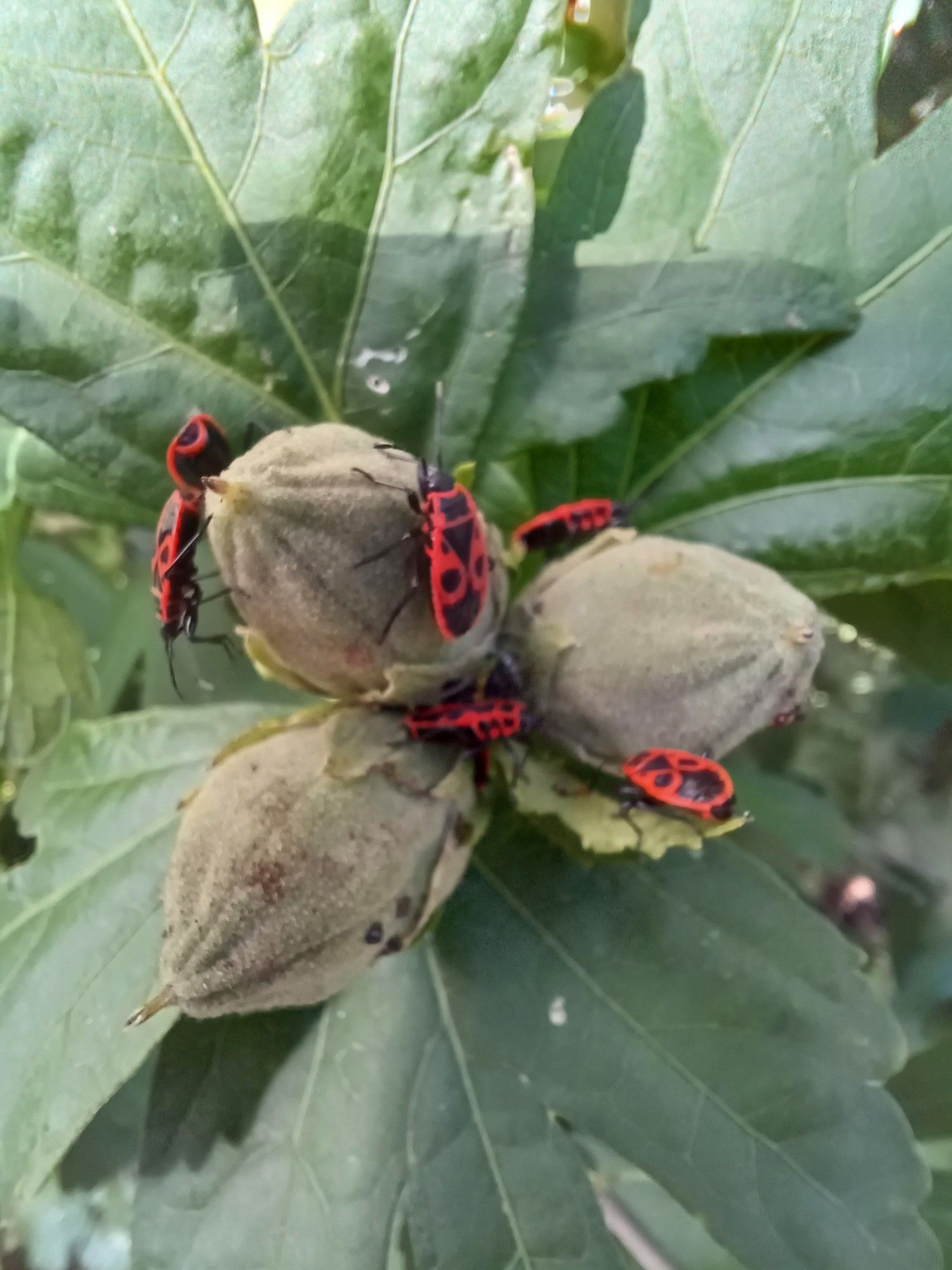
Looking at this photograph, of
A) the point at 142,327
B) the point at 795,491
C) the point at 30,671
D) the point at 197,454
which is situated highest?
the point at 142,327

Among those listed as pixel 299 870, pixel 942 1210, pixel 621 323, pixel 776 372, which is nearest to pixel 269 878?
pixel 299 870

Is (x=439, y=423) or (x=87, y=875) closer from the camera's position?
(x=439, y=423)

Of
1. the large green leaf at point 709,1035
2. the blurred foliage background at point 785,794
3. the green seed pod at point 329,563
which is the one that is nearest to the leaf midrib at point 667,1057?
the large green leaf at point 709,1035

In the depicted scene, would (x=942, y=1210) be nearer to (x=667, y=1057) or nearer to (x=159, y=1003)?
(x=667, y=1057)

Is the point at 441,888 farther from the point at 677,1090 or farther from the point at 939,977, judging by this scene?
the point at 939,977

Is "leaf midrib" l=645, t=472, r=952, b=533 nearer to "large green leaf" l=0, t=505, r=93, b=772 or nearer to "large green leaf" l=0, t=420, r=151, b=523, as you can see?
"large green leaf" l=0, t=420, r=151, b=523

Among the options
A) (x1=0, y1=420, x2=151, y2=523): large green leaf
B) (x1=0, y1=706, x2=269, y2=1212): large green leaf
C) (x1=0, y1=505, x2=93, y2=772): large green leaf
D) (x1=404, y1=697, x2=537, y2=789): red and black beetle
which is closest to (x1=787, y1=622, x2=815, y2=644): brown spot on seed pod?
(x1=404, y1=697, x2=537, y2=789): red and black beetle
